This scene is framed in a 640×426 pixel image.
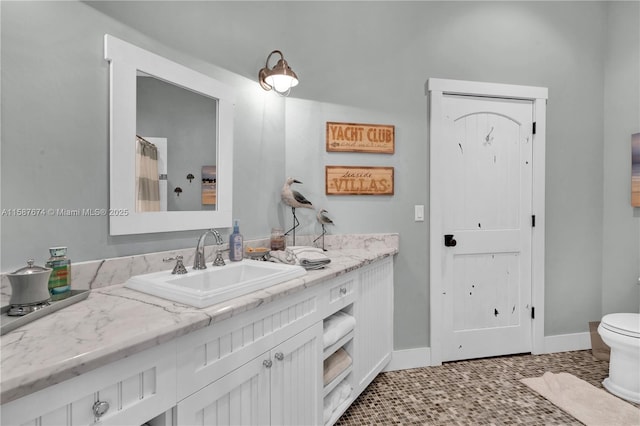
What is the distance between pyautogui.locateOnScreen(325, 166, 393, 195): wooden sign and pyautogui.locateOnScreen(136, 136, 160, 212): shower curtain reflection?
3.80ft

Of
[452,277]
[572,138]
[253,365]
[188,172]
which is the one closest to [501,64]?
[572,138]

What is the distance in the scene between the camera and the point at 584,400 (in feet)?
6.29

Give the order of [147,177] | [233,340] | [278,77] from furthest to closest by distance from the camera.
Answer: [278,77], [147,177], [233,340]

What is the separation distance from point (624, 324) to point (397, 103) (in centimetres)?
213

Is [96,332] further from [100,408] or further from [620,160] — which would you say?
[620,160]

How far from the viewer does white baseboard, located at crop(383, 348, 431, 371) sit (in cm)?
231

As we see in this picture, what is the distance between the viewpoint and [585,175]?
2.64 metres

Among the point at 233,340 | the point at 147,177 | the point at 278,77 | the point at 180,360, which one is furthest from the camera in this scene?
the point at 278,77

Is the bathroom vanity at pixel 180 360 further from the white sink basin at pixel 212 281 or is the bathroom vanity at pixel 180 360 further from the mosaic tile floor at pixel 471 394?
the mosaic tile floor at pixel 471 394

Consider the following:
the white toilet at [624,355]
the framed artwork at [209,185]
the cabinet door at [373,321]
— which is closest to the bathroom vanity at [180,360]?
the cabinet door at [373,321]

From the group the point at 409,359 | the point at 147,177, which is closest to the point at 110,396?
the point at 147,177

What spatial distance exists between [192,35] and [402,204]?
175 cm

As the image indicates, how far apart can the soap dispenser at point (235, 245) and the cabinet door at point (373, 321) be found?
740 millimetres

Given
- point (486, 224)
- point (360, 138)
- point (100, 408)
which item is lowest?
point (100, 408)
